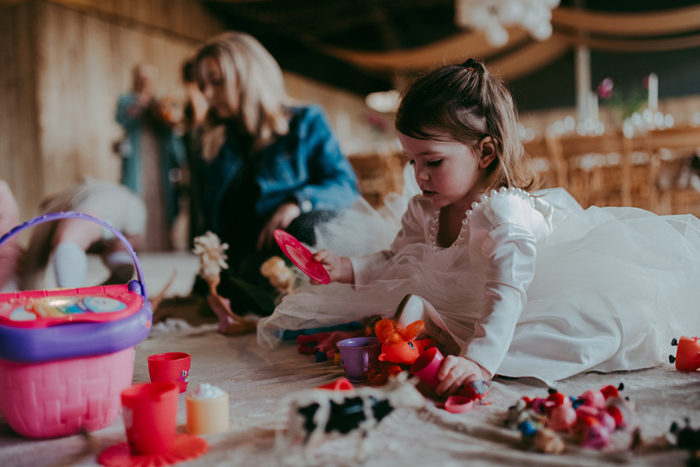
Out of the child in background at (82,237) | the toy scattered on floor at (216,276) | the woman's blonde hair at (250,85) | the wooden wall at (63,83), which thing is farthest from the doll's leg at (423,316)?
the wooden wall at (63,83)

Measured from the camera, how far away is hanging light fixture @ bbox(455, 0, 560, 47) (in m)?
→ 3.36

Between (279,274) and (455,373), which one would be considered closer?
(455,373)

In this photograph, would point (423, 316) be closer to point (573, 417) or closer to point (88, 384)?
point (573, 417)

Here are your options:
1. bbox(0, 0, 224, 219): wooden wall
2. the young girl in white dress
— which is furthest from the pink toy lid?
bbox(0, 0, 224, 219): wooden wall

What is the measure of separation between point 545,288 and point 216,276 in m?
0.82

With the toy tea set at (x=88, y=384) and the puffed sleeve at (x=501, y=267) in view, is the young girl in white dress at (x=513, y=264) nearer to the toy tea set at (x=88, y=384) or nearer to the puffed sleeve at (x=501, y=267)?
the puffed sleeve at (x=501, y=267)

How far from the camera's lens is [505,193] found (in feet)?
3.04

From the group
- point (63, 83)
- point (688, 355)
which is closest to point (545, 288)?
point (688, 355)

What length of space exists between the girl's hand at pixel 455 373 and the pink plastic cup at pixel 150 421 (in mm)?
384

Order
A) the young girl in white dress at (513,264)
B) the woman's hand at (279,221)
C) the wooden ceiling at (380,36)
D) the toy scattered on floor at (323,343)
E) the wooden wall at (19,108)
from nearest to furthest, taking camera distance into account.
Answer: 1. the young girl in white dress at (513,264)
2. the toy scattered on floor at (323,343)
3. the woman's hand at (279,221)
4. the wooden wall at (19,108)
5. the wooden ceiling at (380,36)

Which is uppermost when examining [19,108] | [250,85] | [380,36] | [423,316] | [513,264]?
[380,36]

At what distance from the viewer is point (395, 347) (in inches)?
32.3

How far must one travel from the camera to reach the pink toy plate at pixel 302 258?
107 cm

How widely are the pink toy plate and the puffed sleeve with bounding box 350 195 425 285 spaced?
90mm
